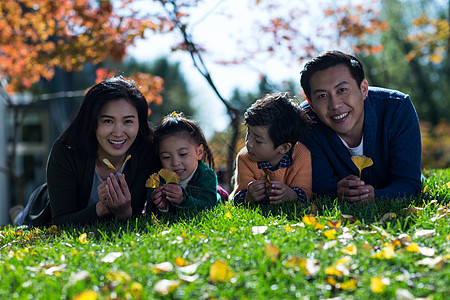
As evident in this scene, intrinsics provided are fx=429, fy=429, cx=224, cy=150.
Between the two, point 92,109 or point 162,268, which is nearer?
point 162,268

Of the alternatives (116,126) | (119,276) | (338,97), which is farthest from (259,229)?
(116,126)

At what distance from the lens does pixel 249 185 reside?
131 inches

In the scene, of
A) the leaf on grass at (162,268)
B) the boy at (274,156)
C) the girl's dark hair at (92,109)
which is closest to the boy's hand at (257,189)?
the boy at (274,156)

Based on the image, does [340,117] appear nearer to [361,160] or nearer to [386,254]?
[361,160]

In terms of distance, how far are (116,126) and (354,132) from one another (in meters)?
1.99

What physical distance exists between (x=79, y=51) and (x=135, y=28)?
3.38ft

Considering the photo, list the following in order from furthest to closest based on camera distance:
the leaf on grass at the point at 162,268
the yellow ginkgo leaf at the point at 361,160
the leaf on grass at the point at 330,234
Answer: the yellow ginkgo leaf at the point at 361,160 < the leaf on grass at the point at 330,234 < the leaf on grass at the point at 162,268

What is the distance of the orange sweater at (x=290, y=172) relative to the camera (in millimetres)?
3496

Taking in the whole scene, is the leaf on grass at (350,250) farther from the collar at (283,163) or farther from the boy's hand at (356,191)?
the collar at (283,163)

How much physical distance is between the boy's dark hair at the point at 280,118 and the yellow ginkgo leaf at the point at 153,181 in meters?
0.85

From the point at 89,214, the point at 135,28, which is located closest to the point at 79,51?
the point at 135,28

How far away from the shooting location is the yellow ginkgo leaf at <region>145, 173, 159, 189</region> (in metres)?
3.42

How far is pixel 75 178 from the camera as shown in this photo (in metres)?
3.57

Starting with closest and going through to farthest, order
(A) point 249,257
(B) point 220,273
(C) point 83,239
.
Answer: (B) point 220,273
(A) point 249,257
(C) point 83,239
